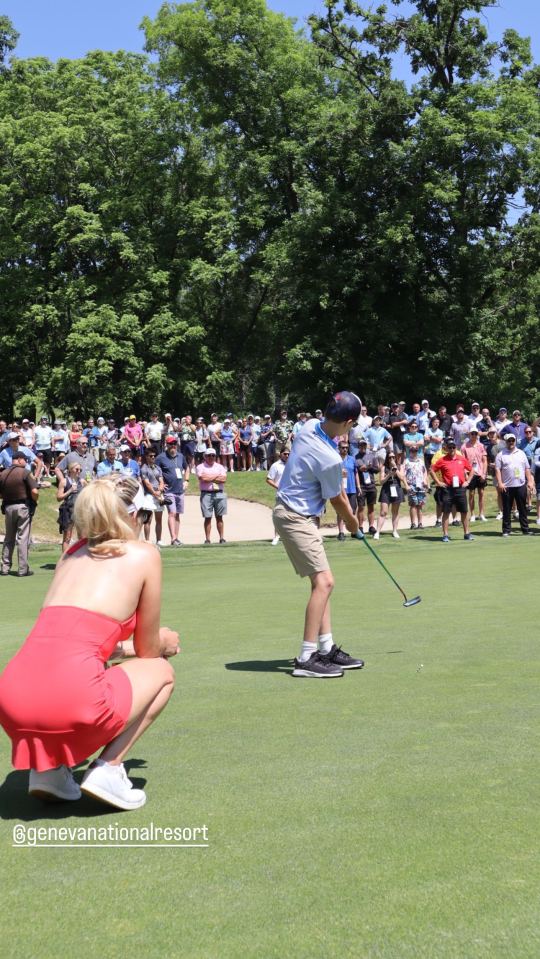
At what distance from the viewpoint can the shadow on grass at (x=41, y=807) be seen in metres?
4.61

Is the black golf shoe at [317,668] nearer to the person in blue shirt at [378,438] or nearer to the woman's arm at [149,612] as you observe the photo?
the woman's arm at [149,612]

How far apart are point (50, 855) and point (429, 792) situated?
1.61m

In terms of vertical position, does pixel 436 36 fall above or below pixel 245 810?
above

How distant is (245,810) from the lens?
14.9 ft

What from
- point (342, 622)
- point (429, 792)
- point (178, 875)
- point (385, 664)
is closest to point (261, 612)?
point (342, 622)

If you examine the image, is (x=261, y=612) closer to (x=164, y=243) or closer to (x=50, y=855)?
(x=50, y=855)

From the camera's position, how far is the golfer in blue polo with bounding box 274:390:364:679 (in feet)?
26.4

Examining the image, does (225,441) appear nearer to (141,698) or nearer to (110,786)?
(141,698)

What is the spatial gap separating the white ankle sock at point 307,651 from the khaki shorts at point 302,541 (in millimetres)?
539

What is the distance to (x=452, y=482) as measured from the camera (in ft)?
69.8

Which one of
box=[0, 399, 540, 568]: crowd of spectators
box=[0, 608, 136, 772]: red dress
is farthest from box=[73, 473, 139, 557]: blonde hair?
box=[0, 399, 540, 568]: crowd of spectators

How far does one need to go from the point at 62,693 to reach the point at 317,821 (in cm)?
112

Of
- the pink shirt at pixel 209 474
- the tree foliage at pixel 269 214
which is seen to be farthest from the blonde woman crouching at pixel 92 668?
the tree foliage at pixel 269 214

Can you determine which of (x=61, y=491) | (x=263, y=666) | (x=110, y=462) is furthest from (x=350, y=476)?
(x=263, y=666)
